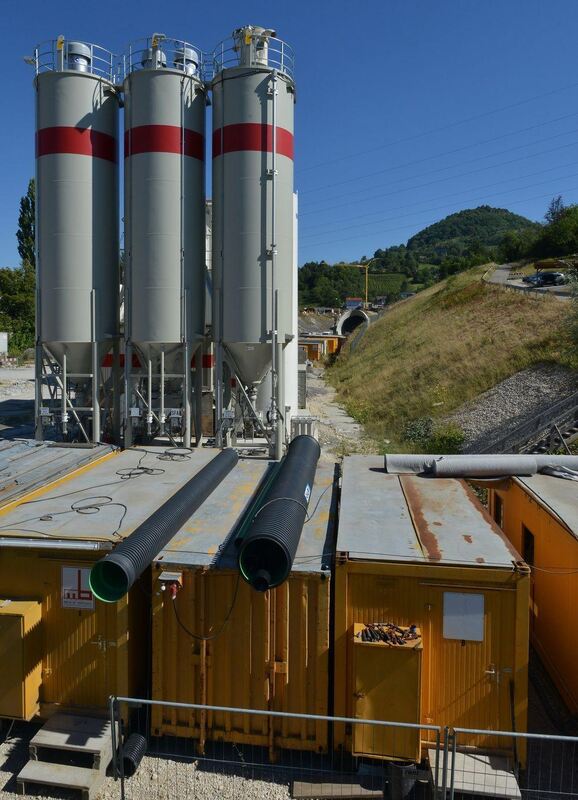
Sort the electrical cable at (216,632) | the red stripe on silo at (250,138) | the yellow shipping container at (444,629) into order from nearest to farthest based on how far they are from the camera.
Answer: the yellow shipping container at (444,629)
the electrical cable at (216,632)
the red stripe on silo at (250,138)

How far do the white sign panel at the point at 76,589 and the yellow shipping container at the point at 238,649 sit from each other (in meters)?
0.83

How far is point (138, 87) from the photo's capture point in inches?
655

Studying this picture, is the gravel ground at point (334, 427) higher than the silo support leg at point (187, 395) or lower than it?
lower

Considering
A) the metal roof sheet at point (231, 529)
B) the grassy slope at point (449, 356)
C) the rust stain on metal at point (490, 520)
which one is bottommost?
the metal roof sheet at point (231, 529)

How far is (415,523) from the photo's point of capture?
7.91 m

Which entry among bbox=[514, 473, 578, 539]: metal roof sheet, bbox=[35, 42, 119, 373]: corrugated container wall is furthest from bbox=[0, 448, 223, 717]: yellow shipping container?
bbox=[35, 42, 119, 373]: corrugated container wall

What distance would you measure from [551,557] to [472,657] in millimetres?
2525

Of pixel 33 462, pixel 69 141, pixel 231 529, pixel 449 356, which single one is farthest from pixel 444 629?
pixel 449 356

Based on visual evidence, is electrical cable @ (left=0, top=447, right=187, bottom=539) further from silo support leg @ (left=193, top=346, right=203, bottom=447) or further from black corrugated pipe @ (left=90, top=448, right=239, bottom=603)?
silo support leg @ (left=193, top=346, right=203, bottom=447)

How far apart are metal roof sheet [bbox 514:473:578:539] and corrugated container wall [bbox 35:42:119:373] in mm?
12487

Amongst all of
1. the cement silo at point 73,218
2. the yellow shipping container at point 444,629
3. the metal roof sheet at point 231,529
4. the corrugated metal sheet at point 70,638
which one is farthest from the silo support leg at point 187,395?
the yellow shipping container at point 444,629

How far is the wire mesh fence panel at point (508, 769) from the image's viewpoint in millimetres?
6008

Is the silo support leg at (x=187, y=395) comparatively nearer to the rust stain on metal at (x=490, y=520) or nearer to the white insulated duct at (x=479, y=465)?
the white insulated duct at (x=479, y=465)

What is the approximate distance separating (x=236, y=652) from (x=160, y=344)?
11729mm
